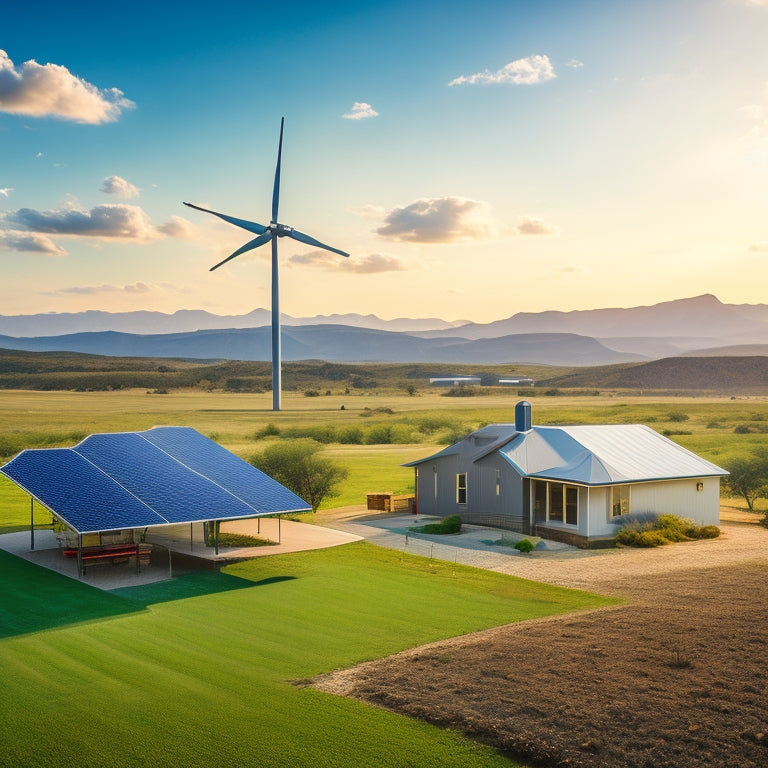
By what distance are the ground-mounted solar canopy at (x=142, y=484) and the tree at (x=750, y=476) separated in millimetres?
27623

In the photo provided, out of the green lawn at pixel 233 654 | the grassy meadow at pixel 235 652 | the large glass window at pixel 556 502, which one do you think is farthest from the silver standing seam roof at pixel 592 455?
the green lawn at pixel 233 654

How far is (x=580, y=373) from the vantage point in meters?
185

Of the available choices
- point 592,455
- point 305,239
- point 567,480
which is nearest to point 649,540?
point 567,480

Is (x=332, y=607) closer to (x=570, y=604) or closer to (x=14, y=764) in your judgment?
(x=570, y=604)

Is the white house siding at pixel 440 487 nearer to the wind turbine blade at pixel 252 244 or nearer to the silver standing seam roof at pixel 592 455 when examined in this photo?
the silver standing seam roof at pixel 592 455

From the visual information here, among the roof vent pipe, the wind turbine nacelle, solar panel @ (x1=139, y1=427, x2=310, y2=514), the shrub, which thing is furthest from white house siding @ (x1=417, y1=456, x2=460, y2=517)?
the wind turbine nacelle

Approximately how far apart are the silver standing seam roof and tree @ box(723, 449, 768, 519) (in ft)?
33.0

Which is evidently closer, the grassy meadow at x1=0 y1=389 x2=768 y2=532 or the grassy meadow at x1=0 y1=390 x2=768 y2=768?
the grassy meadow at x1=0 y1=390 x2=768 y2=768

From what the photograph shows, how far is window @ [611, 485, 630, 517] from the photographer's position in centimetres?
3020

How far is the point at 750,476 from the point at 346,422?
47702 millimetres

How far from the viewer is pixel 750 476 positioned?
42.9 metres

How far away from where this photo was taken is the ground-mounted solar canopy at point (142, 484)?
22.1m

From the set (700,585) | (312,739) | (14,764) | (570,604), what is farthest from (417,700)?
(700,585)

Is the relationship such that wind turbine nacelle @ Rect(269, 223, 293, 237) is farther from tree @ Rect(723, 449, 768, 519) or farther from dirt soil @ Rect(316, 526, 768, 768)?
dirt soil @ Rect(316, 526, 768, 768)
